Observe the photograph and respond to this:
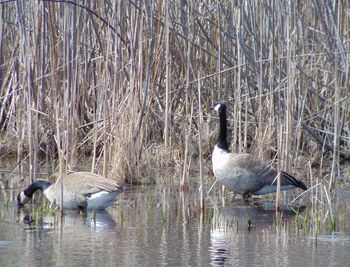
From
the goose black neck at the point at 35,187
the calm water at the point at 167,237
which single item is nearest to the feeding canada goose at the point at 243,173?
the calm water at the point at 167,237

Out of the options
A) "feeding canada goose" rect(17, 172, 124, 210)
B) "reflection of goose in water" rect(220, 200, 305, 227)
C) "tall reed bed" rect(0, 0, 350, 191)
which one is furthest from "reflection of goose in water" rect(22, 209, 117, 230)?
"reflection of goose in water" rect(220, 200, 305, 227)

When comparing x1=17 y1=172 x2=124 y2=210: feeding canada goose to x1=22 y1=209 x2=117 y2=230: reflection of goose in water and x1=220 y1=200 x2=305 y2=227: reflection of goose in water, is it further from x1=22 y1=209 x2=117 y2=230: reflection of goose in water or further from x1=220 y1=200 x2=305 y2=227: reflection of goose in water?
x1=220 y1=200 x2=305 y2=227: reflection of goose in water

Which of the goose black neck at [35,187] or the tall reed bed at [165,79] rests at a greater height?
the tall reed bed at [165,79]

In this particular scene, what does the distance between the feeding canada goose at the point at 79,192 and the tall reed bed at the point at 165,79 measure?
14.0 inches

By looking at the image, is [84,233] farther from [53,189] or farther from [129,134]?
[129,134]

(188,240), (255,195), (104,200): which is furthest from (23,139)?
(188,240)

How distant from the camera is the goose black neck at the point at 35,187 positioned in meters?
8.80

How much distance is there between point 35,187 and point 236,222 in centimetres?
211

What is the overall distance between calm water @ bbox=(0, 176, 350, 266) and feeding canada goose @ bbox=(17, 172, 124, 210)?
0.45ft

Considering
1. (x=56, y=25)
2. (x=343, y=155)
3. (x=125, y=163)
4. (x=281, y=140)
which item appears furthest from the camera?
(x=343, y=155)

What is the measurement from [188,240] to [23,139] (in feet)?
12.7

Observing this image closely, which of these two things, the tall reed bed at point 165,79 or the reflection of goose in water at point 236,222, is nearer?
the reflection of goose in water at point 236,222

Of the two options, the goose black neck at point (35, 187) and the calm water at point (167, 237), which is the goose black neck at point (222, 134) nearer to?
→ the calm water at point (167, 237)

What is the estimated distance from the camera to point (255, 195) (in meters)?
10.2
